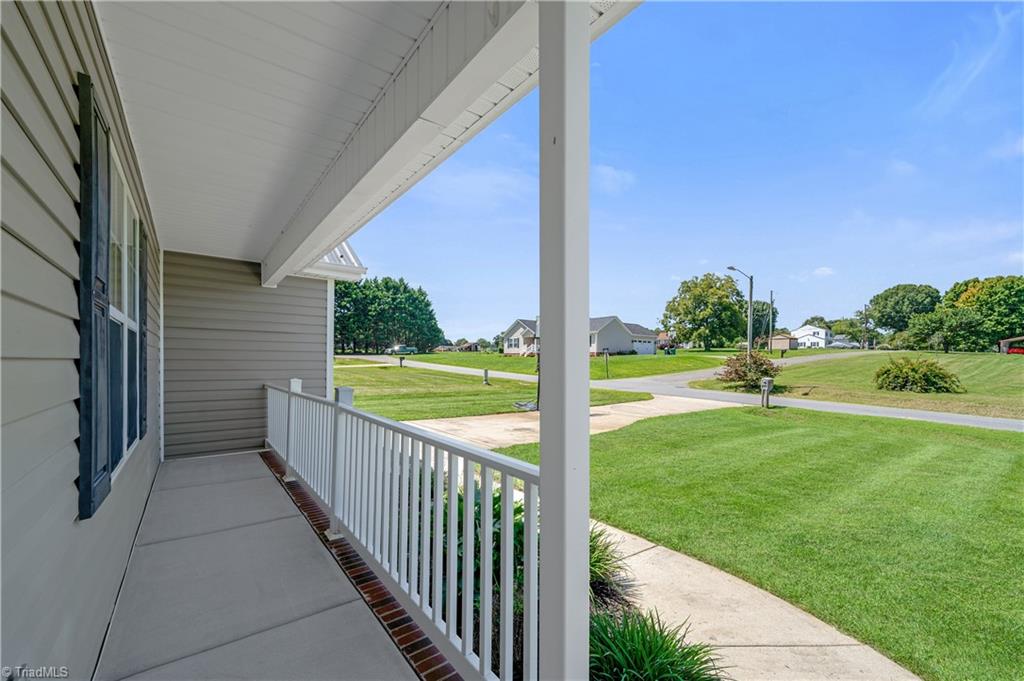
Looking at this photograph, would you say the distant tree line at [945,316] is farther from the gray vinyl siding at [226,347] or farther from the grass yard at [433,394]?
the gray vinyl siding at [226,347]

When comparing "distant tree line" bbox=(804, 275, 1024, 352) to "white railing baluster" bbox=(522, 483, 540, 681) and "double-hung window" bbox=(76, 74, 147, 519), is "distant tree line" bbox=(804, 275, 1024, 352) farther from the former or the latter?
"double-hung window" bbox=(76, 74, 147, 519)

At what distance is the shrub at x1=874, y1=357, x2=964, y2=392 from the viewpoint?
7.42m

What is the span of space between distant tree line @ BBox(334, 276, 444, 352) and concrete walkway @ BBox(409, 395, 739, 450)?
52.8 feet

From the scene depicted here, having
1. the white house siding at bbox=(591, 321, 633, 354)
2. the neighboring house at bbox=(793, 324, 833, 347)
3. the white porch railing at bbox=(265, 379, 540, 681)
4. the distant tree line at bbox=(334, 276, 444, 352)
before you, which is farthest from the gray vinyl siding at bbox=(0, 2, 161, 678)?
the distant tree line at bbox=(334, 276, 444, 352)

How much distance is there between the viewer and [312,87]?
2.03 m

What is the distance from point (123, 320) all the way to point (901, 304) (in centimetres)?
1056

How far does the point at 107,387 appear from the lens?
68.8 inches

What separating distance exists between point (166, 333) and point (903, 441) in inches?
408

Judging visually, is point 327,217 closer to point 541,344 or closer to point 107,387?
point 107,387

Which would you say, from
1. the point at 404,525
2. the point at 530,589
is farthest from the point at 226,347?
the point at 530,589

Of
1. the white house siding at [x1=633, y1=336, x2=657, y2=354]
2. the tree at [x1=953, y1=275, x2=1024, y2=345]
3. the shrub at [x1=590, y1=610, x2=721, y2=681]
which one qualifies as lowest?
the shrub at [x1=590, y1=610, x2=721, y2=681]

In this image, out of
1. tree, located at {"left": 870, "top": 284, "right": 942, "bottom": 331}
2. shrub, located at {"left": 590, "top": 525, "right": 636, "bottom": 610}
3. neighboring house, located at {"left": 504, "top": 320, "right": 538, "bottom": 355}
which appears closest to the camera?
shrub, located at {"left": 590, "top": 525, "right": 636, "bottom": 610}

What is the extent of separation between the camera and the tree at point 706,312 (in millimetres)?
10742

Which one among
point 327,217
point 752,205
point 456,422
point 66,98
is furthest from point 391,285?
point 66,98
